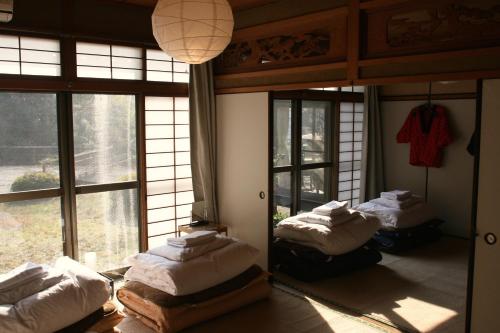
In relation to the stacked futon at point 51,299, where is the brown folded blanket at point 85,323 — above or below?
below

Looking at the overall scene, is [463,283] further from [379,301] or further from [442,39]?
[442,39]

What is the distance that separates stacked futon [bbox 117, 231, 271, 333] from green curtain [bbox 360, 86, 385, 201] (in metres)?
3.34

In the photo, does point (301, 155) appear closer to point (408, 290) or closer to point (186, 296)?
point (408, 290)

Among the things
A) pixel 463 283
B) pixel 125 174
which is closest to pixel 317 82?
pixel 125 174

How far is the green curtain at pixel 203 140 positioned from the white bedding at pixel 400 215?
7.01 feet

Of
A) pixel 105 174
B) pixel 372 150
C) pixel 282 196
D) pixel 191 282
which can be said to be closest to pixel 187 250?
pixel 191 282

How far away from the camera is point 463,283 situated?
5000mm

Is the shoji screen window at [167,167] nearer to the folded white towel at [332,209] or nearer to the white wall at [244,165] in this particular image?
the white wall at [244,165]

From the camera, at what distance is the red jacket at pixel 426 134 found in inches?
262

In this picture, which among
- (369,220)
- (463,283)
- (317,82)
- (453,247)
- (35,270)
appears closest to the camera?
(35,270)

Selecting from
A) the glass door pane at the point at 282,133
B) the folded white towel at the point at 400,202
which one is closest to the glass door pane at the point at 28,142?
the glass door pane at the point at 282,133

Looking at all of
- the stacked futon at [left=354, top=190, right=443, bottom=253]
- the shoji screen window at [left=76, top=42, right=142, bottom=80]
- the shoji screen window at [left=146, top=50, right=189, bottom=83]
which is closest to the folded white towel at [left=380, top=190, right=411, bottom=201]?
the stacked futon at [left=354, top=190, right=443, bottom=253]

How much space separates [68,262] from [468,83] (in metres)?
5.50

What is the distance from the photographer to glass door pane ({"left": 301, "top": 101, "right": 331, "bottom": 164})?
6676 millimetres
